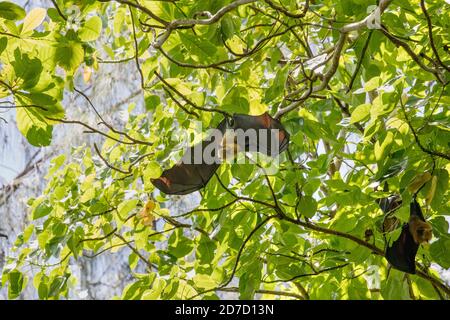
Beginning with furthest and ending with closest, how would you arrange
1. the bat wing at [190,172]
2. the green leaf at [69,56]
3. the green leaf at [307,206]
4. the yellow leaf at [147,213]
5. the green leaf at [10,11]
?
the yellow leaf at [147,213], the green leaf at [307,206], the bat wing at [190,172], the green leaf at [69,56], the green leaf at [10,11]

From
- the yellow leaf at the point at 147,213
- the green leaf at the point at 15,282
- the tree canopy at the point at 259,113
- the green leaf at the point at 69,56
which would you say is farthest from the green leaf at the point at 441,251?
the green leaf at the point at 15,282

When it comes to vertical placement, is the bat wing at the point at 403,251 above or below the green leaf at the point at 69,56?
below

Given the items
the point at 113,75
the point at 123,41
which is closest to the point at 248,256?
the point at 123,41

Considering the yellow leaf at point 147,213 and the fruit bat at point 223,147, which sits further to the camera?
the yellow leaf at point 147,213

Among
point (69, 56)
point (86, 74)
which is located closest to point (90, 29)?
point (69, 56)

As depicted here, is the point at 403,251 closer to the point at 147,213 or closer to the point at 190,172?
the point at 190,172

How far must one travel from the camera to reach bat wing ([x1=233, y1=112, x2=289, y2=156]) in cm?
153

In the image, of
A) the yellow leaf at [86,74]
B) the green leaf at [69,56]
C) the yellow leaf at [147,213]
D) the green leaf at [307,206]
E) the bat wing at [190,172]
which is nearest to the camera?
the green leaf at [69,56]

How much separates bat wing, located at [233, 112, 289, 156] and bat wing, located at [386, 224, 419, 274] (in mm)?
298

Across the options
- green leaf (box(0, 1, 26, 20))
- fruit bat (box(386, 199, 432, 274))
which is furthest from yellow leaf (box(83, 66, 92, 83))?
fruit bat (box(386, 199, 432, 274))

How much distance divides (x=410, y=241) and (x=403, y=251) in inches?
1.0

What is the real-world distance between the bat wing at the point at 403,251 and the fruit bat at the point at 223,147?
297 mm

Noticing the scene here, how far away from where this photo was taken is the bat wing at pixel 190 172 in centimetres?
161

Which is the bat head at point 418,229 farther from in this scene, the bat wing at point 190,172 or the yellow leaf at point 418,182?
the bat wing at point 190,172
